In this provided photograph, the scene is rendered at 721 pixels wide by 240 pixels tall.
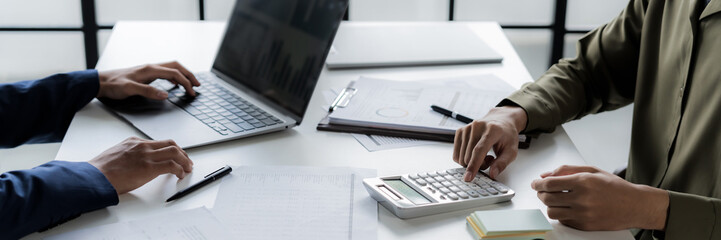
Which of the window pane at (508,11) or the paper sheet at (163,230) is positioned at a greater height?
the paper sheet at (163,230)

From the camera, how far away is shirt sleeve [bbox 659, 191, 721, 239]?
93 cm

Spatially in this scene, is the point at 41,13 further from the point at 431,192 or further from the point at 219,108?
the point at 431,192

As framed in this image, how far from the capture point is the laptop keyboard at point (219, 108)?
1.27 meters

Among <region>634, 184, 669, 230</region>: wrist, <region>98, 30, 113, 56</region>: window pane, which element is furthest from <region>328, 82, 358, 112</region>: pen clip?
<region>98, 30, 113, 56</region>: window pane

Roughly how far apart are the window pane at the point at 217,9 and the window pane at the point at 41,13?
0.45 metres

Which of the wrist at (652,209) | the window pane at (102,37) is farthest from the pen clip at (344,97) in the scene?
the window pane at (102,37)

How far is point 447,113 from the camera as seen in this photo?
4.32ft

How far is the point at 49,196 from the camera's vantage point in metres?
0.90

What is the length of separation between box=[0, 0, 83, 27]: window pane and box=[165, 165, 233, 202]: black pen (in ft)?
5.59

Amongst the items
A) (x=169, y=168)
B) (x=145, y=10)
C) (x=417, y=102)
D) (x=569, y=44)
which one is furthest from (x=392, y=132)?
Result: (x=569, y=44)

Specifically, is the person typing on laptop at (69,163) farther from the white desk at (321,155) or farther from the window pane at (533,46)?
the window pane at (533,46)

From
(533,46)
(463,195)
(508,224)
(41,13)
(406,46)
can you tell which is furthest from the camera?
(533,46)

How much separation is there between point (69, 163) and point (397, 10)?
6.00 feet

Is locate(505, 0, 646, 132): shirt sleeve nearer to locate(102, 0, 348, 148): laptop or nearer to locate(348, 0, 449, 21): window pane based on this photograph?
locate(102, 0, 348, 148): laptop
